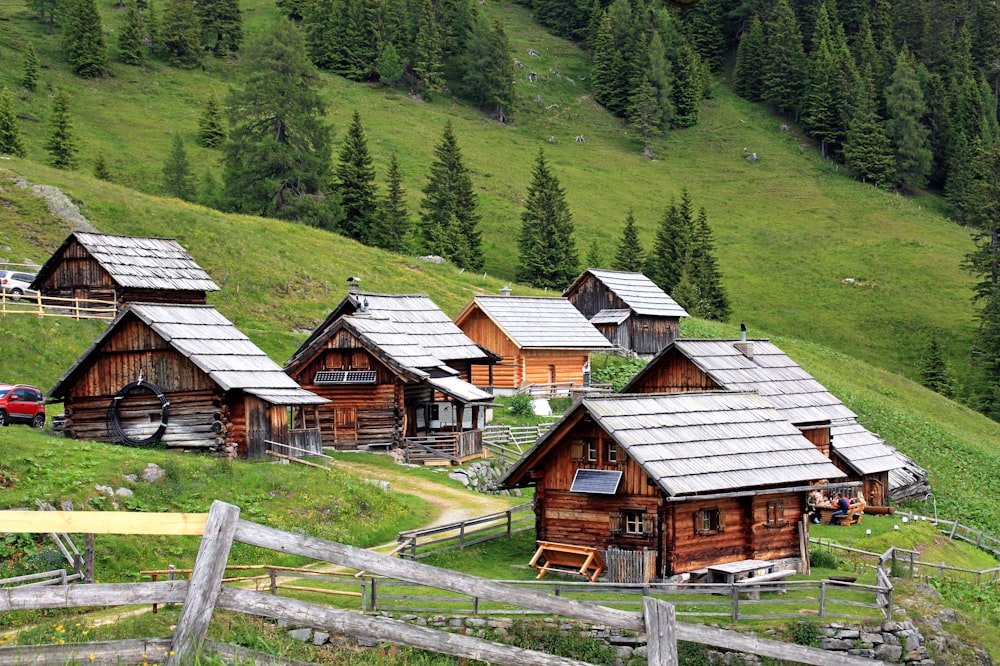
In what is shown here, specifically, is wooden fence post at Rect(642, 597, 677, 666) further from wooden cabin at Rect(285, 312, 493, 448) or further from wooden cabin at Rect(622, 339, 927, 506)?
wooden cabin at Rect(285, 312, 493, 448)

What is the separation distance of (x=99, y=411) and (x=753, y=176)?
10407 cm

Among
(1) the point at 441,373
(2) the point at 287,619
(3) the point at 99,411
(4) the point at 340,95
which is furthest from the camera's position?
(4) the point at 340,95

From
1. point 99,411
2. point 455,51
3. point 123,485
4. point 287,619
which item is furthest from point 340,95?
point 287,619

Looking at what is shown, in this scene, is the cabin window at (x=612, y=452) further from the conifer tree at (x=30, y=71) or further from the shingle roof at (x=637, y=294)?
the conifer tree at (x=30, y=71)

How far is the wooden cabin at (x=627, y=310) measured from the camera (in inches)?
2589

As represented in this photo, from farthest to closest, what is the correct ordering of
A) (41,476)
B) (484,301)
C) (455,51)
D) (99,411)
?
(455,51), (484,301), (99,411), (41,476)

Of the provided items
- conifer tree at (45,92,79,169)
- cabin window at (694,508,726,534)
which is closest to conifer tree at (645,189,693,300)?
conifer tree at (45,92,79,169)

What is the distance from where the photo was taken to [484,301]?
57.0 meters

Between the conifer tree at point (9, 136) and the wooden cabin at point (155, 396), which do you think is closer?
the wooden cabin at point (155, 396)

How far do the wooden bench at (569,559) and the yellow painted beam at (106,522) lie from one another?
61.1ft

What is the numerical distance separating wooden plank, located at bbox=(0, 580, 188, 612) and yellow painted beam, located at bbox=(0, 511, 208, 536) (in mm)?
455

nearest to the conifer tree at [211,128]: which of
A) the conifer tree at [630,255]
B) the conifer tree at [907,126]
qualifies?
the conifer tree at [630,255]

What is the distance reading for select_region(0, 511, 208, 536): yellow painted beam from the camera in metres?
8.67

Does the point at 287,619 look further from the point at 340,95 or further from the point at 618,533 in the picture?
the point at 340,95
